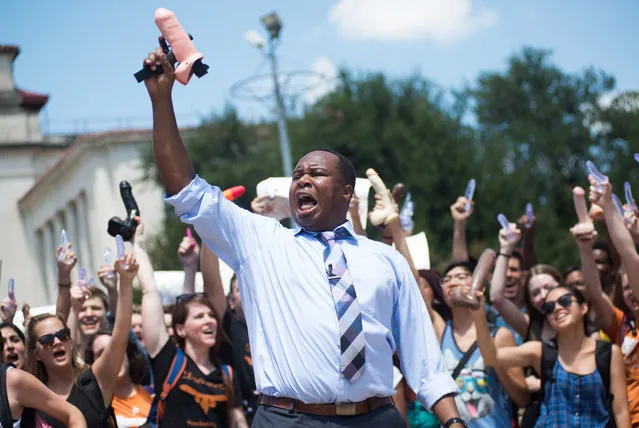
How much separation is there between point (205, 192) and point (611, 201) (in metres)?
3.29

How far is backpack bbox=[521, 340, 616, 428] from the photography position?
6.19 meters

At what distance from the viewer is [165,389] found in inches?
248

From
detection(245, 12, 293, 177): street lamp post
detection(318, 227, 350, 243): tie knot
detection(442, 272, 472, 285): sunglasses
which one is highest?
detection(245, 12, 293, 177): street lamp post

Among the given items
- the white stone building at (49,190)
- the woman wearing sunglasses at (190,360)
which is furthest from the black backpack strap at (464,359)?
the white stone building at (49,190)

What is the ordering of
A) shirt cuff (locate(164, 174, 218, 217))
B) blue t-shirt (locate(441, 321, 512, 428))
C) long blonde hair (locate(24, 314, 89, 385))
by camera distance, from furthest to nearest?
blue t-shirt (locate(441, 321, 512, 428))
long blonde hair (locate(24, 314, 89, 385))
shirt cuff (locate(164, 174, 218, 217))

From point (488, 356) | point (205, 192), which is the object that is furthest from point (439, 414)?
point (488, 356)

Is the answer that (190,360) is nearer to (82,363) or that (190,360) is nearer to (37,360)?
(82,363)

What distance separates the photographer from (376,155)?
106ft

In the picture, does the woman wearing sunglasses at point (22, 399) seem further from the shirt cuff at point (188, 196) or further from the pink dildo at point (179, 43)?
the pink dildo at point (179, 43)

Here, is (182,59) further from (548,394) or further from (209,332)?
(548,394)

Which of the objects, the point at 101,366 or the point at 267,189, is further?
the point at 267,189

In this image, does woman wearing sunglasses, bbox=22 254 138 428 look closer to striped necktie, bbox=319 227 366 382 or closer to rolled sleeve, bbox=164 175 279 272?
rolled sleeve, bbox=164 175 279 272

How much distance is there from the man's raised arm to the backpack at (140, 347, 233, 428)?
2756 mm

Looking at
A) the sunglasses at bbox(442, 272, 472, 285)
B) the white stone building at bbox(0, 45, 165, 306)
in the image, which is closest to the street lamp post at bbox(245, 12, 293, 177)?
the sunglasses at bbox(442, 272, 472, 285)
